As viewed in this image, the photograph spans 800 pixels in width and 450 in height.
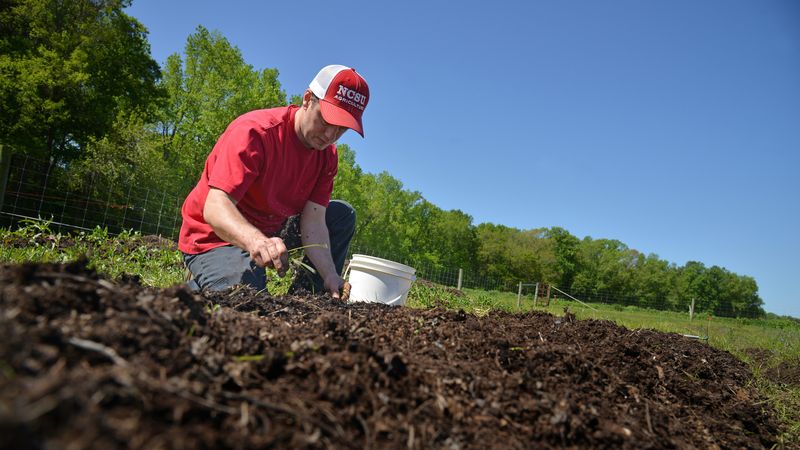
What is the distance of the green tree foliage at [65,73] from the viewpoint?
61.3 ft

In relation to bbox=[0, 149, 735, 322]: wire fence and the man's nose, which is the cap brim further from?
bbox=[0, 149, 735, 322]: wire fence

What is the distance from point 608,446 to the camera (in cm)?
154

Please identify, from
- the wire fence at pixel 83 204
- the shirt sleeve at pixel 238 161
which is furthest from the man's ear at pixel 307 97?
the wire fence at pixel 83 204

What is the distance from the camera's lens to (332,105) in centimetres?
339

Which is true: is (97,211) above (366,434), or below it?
above

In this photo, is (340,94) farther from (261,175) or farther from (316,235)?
(316,235)

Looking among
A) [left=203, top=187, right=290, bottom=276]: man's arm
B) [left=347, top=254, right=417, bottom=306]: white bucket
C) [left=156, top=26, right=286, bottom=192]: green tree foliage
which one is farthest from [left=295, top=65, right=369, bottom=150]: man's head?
[left=156, top=26, right=286, bottom=192]: green tree foliage

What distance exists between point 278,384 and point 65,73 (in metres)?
23.3

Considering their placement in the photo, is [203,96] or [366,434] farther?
[203,96]

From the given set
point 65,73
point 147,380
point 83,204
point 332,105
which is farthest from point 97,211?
point 147,380

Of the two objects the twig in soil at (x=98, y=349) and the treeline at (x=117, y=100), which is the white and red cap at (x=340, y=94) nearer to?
the twig in soil at (x=98, y=349)

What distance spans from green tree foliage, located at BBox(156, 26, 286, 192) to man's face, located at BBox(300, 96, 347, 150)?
757 inches

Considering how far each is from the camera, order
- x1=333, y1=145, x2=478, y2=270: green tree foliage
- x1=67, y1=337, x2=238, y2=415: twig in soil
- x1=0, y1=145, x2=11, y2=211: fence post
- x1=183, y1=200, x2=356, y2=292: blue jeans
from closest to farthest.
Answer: x1=67, y1=337, x2=238, y2=415: twig in soil < x1=183, y1=200, x2=356, y2=292: blue jeans < x1=0, y1=145, x2=11, y2=211: fence post < x1=333, y1=145, x2=478, y2=270: green tree foliage

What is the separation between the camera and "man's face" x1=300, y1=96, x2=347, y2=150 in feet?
11.6
